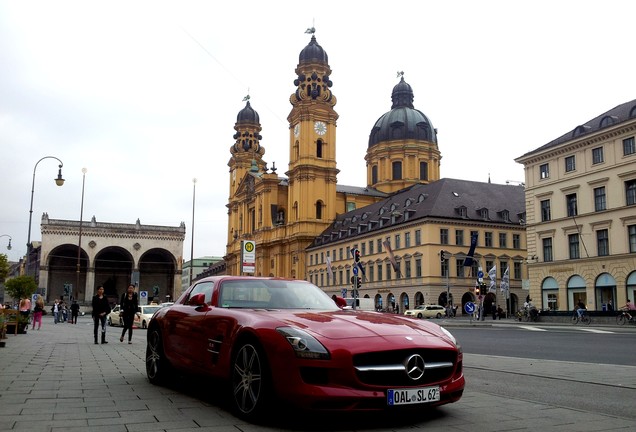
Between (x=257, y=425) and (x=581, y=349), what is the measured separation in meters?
13.4

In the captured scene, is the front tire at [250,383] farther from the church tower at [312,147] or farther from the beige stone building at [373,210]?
the church tower at [312,147]

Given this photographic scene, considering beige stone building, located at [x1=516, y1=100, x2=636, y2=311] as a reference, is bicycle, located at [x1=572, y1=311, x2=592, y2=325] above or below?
below

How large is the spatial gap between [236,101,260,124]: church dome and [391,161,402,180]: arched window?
1232 inches

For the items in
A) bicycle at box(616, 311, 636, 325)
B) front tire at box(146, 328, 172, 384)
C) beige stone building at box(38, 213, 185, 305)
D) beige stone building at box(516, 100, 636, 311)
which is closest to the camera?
front tire at box(146, 328, 172, 384)

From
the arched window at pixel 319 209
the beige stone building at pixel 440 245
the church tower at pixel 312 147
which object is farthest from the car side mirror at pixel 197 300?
the arched window at pixel 319 209

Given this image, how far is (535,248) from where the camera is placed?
4884 centimetres

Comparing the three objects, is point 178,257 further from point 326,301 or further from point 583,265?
point 326,301

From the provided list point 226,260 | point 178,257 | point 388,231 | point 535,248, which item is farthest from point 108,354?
point 226,260

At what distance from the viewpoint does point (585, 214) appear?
145 ft

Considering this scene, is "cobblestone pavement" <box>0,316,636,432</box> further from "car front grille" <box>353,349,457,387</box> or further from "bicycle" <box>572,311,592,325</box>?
"bicycle" <box>572,311,592,325</box>

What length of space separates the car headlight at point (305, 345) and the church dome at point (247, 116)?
11012 centimetres

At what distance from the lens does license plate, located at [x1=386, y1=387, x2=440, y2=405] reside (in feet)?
17.2

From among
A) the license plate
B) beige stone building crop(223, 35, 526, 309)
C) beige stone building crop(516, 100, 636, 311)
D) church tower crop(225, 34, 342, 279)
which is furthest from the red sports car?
church tower crop(225, 34, 342, 279)

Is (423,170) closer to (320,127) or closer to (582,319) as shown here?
(320,127)
